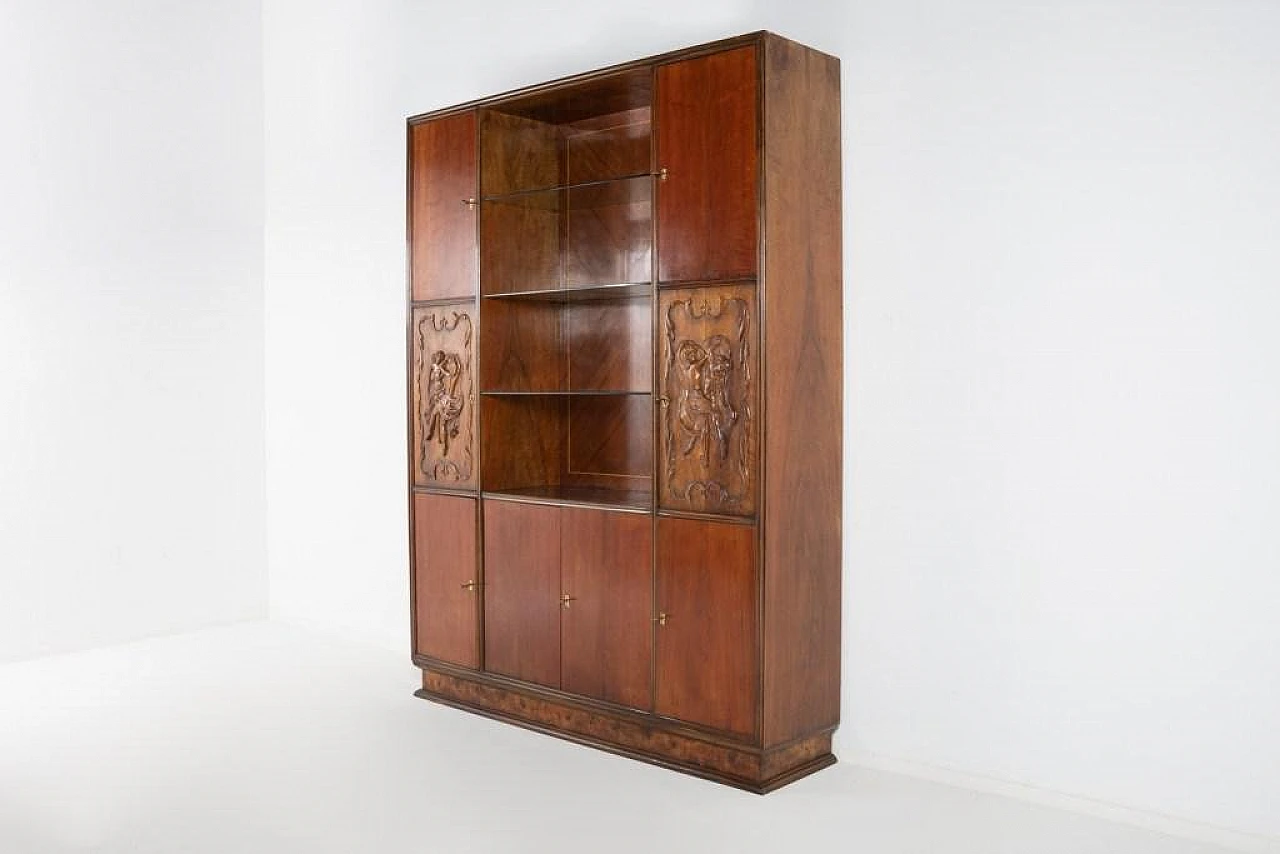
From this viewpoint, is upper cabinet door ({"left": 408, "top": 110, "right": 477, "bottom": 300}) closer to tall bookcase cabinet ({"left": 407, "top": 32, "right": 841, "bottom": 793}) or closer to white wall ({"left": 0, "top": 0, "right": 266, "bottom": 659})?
tall bookcase cabinet ({"left": 407, "top": 32, "right": 841, "bottom": 793})

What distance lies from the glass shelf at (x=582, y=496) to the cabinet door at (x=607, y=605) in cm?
4

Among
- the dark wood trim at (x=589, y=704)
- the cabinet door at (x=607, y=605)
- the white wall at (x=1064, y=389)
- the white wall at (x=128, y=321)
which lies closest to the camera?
the white wall at (x=1064, y=389)

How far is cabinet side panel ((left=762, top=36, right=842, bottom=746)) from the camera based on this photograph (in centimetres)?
356

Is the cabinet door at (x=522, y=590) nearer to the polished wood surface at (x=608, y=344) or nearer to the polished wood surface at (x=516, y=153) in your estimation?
the polished wood surface at (x=608, y=344)

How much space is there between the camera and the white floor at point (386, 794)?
3.21 metres

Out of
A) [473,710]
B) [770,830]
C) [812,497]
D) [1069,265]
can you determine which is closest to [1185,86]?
[1069,265]

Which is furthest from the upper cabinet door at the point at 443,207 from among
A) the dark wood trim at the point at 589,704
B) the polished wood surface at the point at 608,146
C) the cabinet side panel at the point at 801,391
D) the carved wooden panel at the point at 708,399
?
the dark wood trim at the point at 589,704

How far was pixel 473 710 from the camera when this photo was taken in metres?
4.52

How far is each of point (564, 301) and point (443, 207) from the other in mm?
638

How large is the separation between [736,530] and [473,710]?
1.60 metres

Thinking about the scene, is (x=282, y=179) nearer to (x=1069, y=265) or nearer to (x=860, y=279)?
(x=860, y=279)

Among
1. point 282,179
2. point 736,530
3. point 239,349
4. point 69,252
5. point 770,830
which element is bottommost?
point 770,830

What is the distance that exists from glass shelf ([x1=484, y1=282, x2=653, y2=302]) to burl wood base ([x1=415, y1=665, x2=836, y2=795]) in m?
1.55

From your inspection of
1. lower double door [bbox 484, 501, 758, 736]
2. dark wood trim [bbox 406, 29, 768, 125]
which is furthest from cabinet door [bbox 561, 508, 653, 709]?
dark wood trim [bbox 406, 29, 768, 125]
